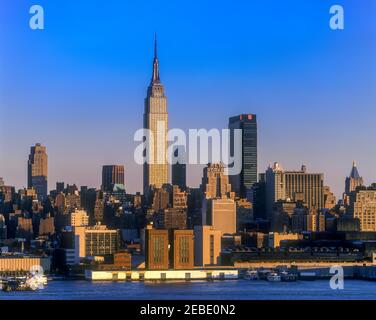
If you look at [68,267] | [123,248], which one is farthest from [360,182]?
[68,267]

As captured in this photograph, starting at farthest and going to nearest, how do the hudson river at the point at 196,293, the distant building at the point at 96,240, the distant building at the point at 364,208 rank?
the distant building at the point at 364,208
the distant building at the point at 96,240
the hudson river at the point at 196,293

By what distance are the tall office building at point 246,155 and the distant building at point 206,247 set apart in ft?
7.77

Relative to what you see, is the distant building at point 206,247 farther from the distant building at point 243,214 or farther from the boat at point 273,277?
the distant building at point 243,214

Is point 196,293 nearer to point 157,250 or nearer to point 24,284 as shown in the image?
point 24,284

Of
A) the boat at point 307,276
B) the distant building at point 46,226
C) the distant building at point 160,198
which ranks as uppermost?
the distant building at point 160,198

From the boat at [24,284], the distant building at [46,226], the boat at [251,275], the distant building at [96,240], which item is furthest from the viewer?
the distant building at [46,226]

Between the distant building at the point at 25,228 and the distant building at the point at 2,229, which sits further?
the distant building at the point at 25,228

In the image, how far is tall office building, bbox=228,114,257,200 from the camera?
118ft

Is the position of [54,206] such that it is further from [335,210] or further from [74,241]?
[335,210]

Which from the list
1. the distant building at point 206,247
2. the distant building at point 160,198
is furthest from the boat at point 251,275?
the distant building at point 160,198

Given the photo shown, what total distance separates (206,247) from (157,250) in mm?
3274

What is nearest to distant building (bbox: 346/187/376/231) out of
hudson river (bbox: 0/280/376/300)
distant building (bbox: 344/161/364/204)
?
distant building (bbox: 344/161/364/204)

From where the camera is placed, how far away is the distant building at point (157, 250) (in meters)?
30.0
